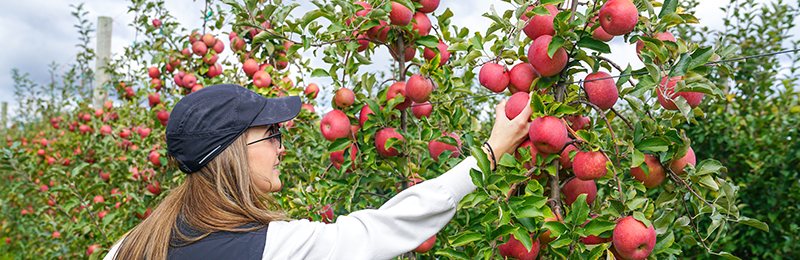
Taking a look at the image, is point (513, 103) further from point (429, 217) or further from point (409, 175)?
point (409, 175)

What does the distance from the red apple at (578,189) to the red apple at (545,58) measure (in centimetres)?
33

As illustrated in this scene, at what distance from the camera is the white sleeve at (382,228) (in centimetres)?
112

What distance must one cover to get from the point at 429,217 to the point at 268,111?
0.53 metres

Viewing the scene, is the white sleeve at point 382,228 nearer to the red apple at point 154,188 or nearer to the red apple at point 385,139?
the red apple at point 385,139

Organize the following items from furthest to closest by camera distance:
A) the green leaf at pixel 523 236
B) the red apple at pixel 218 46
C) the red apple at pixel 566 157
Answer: the red apple at pixel 218 46, the red apple at pixel 566 157, the green leaf at pixel 523 236

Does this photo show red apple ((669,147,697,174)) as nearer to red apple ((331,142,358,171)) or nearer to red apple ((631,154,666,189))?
red apple ((631,154,666,189))

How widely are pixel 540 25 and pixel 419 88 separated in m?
0.44

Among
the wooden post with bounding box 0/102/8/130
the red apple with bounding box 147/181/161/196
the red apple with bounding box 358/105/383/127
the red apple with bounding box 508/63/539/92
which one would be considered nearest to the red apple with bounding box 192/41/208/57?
the red apple with bounding box 147/181/161/196

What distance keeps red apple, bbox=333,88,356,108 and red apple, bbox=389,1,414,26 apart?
0.99 feet

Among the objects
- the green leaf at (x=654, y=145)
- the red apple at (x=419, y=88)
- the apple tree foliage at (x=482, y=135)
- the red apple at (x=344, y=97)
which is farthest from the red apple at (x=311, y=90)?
the green leaf at (x=654, y=145)

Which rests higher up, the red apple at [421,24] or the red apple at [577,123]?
the red apple at [421,24]

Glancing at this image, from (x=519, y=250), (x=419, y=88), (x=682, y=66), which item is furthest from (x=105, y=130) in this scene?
(x=682, y=66)

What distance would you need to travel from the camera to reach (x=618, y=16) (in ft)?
3.51

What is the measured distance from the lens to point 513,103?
1.26 meters
